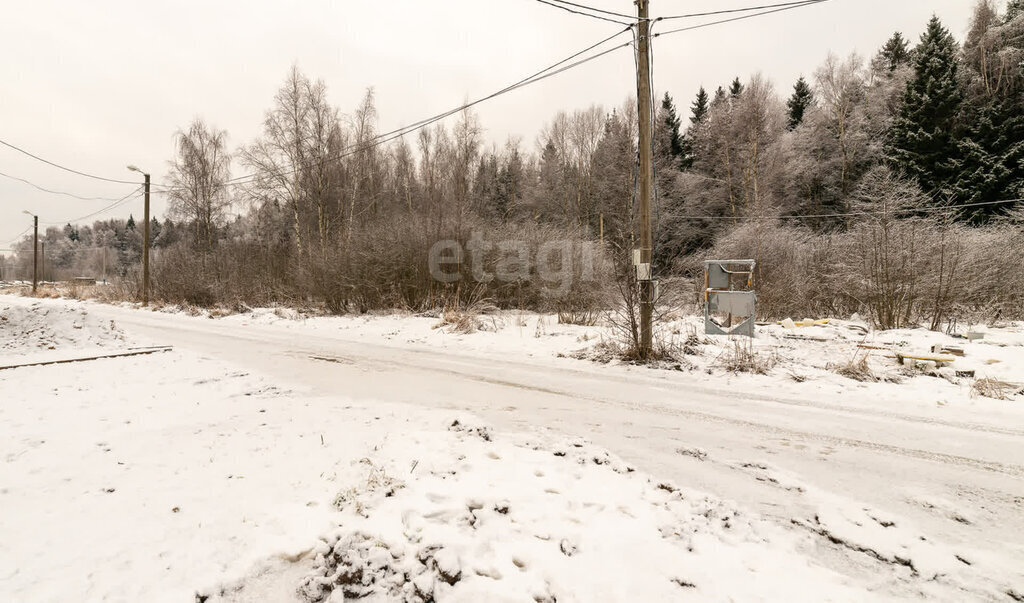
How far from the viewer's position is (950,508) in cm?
278

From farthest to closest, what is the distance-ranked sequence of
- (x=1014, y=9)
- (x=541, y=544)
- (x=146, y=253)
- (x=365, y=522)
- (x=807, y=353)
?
(x=1014, y=9) → (x=146, y=253) → (x=807, y=353) → (x=365, y=522) → (x=541, y=544)

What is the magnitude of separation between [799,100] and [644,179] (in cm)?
3983

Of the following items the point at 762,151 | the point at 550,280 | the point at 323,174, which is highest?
the point at 762,151

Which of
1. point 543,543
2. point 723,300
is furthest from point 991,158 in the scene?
point 543,543

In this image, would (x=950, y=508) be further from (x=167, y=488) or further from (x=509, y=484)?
(x=167, y=488)

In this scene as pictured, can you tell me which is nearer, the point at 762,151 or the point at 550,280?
the point at 550,280

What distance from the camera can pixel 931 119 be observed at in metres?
24.9

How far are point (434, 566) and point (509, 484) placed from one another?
2.77ft

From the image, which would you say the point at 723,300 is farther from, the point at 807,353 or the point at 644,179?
the point at 644,179

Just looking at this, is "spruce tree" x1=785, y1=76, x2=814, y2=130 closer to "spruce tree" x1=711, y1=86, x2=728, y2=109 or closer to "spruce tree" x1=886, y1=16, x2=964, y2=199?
"spruce tree" x1=711, y1=86, x2=728, y2=109

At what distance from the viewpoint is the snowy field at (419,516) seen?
201 centimetres

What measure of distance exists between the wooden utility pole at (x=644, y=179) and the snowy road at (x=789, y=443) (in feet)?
3.61

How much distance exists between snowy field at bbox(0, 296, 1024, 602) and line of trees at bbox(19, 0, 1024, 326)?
11.0m

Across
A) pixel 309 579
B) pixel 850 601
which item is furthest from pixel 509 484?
pixel 850 601
